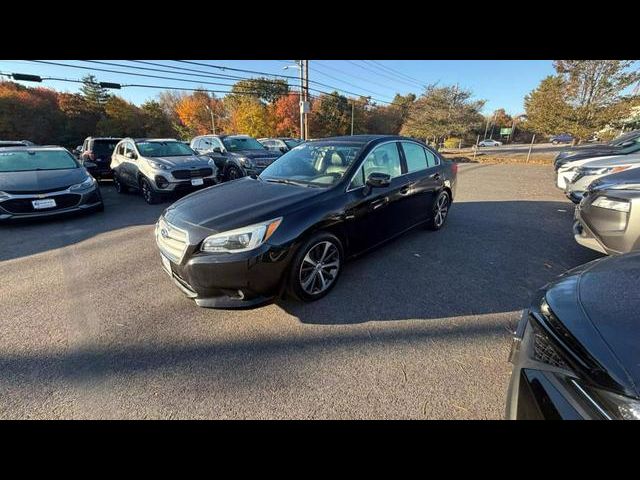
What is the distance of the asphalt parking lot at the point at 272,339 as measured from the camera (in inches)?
75.3

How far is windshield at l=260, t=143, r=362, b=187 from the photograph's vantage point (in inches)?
130

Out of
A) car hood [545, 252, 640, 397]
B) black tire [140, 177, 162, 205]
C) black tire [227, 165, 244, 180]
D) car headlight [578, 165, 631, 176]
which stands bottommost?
black tire [140, 177, 162, 205]

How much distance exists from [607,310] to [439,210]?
372cm

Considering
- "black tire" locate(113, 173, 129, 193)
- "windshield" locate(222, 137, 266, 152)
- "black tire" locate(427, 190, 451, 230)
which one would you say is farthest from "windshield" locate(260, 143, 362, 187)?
"windshield" locate(222, 137, 266, 152)

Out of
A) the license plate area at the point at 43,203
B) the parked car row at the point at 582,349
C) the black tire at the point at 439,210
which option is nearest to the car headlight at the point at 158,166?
the license plate area at the point at 43,203

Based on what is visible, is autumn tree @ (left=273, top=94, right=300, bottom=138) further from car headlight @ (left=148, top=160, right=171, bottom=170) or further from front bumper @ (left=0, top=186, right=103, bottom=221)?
front bumper @ (left=0, top=186, right=103, bottom=221)

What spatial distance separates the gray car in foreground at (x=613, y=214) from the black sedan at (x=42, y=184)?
27.5 ft

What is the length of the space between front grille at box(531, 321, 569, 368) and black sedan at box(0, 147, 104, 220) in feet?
24.3

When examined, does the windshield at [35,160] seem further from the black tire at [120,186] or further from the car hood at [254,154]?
the car hood at [254,154]
